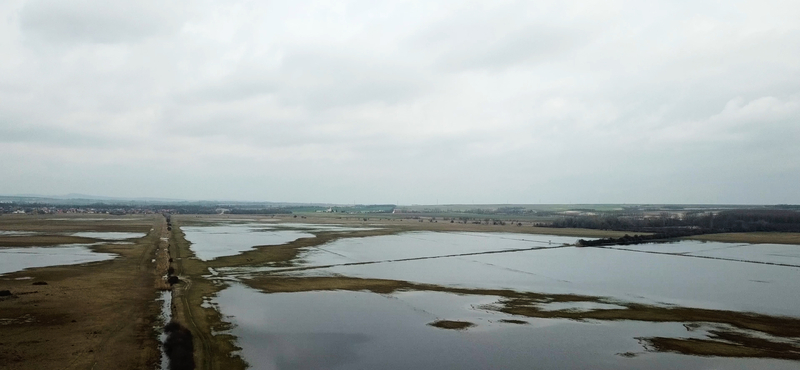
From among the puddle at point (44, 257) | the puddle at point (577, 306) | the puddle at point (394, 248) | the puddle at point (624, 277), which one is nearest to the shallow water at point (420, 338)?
the puddle at point (577, 306)

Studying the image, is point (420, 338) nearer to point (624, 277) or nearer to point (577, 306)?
point (577, 306)

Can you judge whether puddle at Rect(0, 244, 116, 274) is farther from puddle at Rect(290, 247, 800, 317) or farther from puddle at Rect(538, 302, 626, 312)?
puddle at Rect(538, 302, 626, 312)

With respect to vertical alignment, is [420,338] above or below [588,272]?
below

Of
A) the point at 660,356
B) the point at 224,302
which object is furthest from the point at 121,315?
the point at 660,356

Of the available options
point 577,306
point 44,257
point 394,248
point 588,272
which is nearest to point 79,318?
point 577,306

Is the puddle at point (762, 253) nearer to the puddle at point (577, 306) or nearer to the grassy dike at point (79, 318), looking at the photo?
the puddle at point (577, 306)
